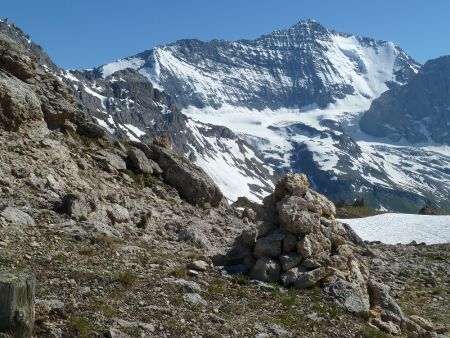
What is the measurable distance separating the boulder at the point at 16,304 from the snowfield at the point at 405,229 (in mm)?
60420

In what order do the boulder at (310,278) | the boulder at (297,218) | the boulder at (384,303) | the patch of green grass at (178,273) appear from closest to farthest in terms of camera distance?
1. the patch of green grass at (178,273)
2. the boulder at (384,303)
3. the boulder at (310,278)
4. the boulder at (297,218)

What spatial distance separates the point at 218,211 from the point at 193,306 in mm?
23934

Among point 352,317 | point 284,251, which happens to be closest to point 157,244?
point 284,251

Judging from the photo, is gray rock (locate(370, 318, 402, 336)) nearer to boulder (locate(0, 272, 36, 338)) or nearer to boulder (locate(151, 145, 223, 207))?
boulder (locate(0, 272, 36, 338))

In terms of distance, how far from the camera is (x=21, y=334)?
40.1 ft

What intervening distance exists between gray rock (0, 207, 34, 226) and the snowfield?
54845 millimetres

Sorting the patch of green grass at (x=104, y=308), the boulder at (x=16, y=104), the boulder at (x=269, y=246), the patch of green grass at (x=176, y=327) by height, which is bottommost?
the patch of green grass at (x=176, y=327)

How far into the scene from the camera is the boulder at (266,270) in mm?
A: 21062

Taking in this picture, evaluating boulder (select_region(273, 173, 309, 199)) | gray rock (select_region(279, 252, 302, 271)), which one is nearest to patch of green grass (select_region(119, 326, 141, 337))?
gray rock (select_region(279, 252, 302, 271))

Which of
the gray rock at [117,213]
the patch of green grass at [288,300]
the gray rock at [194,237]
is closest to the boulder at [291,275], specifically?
the patch of green grass at [288,300]

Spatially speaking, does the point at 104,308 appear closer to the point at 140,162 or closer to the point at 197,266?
the point at 197,266

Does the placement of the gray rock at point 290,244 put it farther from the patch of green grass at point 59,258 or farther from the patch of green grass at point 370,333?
the patch of green grass at point 59,258

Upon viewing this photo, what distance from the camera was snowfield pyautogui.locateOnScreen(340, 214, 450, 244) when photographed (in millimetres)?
68125

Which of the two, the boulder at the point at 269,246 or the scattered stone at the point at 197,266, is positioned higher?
the boulder at the point at 269,246
